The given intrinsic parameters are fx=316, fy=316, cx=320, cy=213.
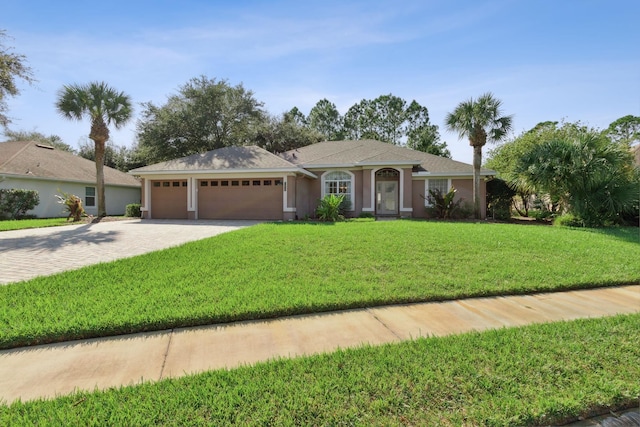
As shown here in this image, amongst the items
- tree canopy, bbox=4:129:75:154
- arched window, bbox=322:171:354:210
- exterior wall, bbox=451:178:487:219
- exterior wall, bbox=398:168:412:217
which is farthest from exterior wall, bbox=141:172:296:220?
tree canopy, bbox=4:129:75:154

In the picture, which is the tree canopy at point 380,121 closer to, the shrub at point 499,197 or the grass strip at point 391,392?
the shrub at point 499,197

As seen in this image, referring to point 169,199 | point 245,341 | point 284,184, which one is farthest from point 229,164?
point 245,341

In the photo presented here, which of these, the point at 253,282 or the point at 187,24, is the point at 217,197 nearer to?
the point at 187,24

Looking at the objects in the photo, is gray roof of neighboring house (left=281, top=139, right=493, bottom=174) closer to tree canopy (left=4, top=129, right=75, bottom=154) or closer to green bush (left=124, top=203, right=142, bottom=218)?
green bush (left=124, top=203, right=142, bottom=218)

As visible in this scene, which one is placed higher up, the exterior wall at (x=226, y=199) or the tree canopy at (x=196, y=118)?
the tree canopy at (x=196, y=118)

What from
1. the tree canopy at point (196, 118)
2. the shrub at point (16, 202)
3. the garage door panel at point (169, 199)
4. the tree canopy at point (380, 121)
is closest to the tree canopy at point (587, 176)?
the garage door panel at point (169, 199)

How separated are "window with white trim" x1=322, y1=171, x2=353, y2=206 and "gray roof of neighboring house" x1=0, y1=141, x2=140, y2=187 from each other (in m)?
15.6

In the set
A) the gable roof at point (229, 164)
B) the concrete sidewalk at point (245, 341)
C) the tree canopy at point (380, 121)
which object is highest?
the tree canopy at point (380, 121)

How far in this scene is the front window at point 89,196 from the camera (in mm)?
21422

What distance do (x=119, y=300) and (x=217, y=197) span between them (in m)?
13.1

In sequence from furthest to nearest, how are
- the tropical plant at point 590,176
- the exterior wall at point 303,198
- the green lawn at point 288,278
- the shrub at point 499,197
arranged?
the shrub at point 499,197, the exterior wall at point 303,198, the tropical plant at point 590,176, the green lawn at point 288,278

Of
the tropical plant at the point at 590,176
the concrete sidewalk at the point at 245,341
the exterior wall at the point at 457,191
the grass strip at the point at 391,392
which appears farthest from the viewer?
the exterior wall at the point at 457,191

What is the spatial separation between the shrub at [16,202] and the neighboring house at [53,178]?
53cm

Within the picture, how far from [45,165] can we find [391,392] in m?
25.3
